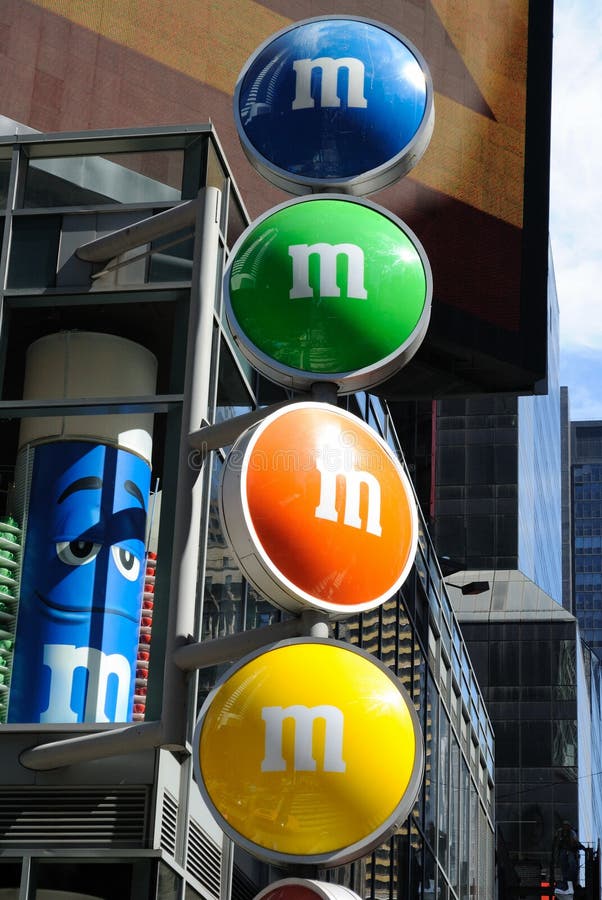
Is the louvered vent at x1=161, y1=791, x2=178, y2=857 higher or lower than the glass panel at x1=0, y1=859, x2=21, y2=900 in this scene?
higher

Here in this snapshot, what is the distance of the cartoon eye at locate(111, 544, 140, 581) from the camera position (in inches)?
440

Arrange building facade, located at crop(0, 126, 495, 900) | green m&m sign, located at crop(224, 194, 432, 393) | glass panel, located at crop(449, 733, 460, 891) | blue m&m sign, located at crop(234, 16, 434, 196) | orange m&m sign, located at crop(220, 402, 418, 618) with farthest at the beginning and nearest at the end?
glass panel, located at crop(449, 733, 460, 891), building facade, located at crop(0, 126, 495, 900), blue m&m sign, located at crop(234, 16, 434, 196), green m&m sign, located at crop(224, 194, 432, 393), orange m&m sign, located at crop(220, 402, 418, 618)

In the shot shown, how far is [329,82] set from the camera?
520 centimetres

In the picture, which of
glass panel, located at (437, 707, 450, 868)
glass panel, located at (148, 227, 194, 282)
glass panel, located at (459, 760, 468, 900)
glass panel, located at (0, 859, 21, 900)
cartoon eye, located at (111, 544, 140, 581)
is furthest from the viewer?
glass panel, located at (459, 760, 468, 900)

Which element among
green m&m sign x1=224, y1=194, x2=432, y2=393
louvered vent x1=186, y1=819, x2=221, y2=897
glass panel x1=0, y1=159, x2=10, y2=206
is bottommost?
louvered vent x1=186, y1=819, x2=221, y2=897

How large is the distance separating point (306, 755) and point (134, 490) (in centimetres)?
796

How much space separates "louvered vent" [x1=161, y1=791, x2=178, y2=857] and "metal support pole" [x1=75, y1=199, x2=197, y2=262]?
391cm

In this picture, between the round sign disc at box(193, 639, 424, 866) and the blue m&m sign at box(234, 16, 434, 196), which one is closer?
the round sign disc at box(193, 639, 424, 866)

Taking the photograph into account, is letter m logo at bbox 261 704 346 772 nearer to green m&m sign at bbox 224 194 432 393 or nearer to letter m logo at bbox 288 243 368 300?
green m&m sign at bbox 224 194 432 393

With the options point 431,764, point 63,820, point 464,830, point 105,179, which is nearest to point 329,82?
point 63,820

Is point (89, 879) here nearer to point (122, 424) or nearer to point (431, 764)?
point (122, 424)

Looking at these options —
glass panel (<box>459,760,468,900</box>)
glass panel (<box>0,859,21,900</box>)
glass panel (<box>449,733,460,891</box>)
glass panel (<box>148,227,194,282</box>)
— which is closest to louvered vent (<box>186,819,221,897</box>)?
glass panel (<box>0,859,21,900</box>)

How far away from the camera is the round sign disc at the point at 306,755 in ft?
12.4

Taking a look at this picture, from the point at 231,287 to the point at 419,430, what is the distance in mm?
55842
